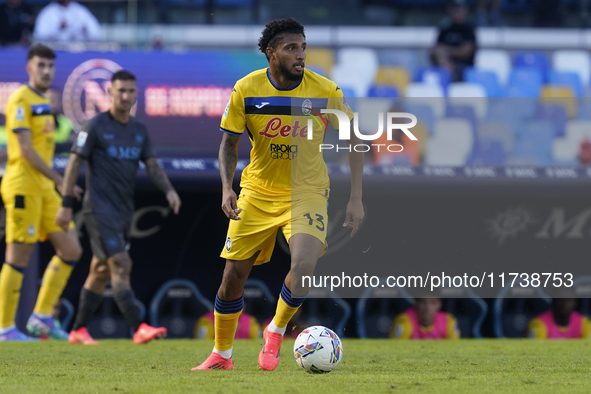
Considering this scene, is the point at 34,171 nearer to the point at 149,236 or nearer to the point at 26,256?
the point at 26,256

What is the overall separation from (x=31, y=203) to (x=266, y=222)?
320cm

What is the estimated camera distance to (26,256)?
23.9 ft

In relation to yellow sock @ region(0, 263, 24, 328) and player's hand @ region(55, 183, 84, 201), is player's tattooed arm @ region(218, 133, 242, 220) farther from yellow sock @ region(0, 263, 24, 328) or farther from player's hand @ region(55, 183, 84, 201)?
yellow sock @ region(0, 263, 24, 328)

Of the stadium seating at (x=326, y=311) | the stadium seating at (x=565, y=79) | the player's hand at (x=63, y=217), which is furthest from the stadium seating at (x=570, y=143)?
the player's hand at (x=63, y=217)

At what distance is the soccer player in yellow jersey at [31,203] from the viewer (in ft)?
23.6

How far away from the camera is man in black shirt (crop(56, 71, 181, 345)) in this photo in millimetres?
6652

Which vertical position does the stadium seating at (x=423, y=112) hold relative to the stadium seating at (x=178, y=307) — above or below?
above

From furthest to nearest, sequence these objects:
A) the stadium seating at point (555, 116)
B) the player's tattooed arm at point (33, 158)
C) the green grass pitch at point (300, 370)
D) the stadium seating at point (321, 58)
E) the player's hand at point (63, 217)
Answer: the stadium seating at point (321, 58) → the stadium seating at point (555, 116) → the player's tattooed arm at point (33, 158) → the player's hand at point (63, 217) → the green grass pitch at point (300, 370)

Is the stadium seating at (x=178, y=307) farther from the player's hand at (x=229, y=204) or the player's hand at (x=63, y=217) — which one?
the player's hand at (x=229, y=204)

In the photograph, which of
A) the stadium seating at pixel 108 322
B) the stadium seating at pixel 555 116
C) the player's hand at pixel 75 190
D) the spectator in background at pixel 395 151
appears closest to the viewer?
the player's hand at pixel 75 190

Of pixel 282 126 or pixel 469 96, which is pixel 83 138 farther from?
pixel 469 96

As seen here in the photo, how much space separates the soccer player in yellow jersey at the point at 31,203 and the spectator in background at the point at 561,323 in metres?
4.43

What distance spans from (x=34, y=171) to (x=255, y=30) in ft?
16.6

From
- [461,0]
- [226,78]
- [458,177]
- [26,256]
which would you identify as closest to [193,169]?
[226,78]
